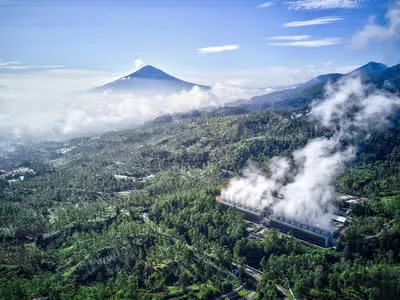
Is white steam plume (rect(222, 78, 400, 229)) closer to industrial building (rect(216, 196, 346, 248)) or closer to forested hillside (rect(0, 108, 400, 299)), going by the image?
industrial building (rect(216, 196, 346, 248))

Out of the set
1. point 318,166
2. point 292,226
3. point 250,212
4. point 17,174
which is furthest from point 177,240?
point 17,174

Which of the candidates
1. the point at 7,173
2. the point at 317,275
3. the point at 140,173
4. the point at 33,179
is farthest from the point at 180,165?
the point at 317,275

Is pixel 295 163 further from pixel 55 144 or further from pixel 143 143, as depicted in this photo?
pixel 55 144

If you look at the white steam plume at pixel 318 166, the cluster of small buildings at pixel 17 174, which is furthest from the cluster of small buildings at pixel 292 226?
the cluster of small buildings at pixel 17 174

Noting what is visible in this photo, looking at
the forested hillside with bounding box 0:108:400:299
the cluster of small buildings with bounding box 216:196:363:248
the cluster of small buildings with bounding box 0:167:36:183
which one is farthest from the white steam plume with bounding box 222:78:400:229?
the cluster of small buildings with bounding box 0:167:36:183

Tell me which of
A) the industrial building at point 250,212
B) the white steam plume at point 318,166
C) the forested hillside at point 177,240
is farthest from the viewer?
the industrial building at point 250,212

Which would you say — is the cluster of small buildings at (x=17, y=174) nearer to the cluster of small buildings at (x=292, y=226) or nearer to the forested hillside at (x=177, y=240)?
the forested hillside at (x=177, y=240)
